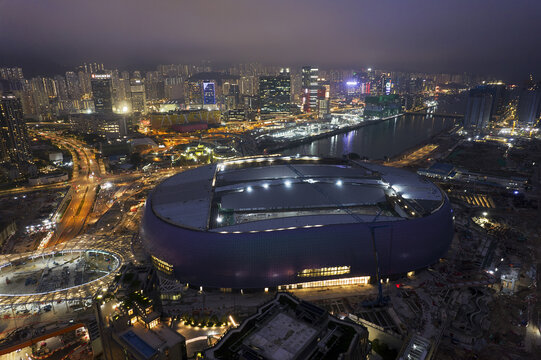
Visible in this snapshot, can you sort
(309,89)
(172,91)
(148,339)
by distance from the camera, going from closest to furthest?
1. (148,339)
2. (309,89)
3. (172,91)

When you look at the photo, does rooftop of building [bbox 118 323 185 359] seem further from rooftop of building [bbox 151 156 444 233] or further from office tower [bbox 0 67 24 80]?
office tower [bbox 0 67 24 80]

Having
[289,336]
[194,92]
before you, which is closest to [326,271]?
[289,336]

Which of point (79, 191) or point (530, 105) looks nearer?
point (79, 191)

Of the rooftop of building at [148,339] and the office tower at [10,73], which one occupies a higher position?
the office tower at [10,73]

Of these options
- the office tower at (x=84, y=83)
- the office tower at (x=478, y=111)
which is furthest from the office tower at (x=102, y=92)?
the office tower at (x=478, y=111)

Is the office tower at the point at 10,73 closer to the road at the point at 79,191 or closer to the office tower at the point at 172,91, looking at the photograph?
the office tower at the point at 172,91

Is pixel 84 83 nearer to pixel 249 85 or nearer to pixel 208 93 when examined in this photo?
pixel 208 93

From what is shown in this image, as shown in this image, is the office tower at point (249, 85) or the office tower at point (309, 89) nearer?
the office tower at point (309, 89)
